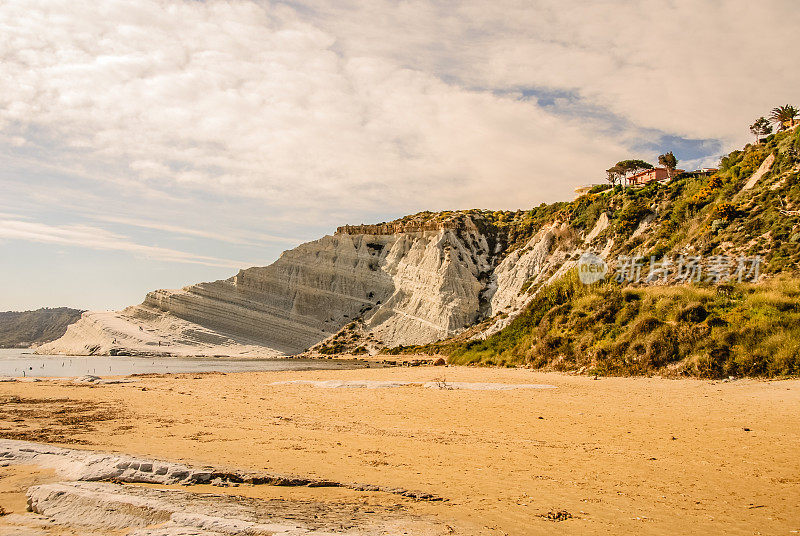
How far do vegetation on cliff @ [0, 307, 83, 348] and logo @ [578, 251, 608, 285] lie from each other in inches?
3965

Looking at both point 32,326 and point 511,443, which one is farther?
point 32,326

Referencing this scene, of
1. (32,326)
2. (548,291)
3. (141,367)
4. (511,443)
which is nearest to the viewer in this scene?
(511,443)

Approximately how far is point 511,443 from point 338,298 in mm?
52425

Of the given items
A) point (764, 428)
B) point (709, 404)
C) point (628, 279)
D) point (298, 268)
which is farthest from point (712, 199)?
point (298, 268)

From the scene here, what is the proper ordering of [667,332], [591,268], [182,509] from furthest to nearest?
[591,268] < [667,332] < [182,509]

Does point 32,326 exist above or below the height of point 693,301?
below

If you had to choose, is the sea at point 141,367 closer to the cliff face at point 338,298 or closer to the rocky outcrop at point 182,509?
the cliff face at point 338,298

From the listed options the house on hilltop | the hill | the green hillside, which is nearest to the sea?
the hill

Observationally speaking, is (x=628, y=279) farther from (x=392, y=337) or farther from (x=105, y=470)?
(x=105, y=470)

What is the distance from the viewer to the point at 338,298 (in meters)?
60.6

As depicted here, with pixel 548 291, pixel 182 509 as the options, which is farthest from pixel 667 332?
pixel 182 509

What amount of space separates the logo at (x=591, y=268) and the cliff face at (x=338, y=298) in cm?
751

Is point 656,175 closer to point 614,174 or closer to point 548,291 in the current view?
point 614,174

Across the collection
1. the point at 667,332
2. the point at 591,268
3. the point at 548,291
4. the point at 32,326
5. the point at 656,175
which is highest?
the point at 656,175
